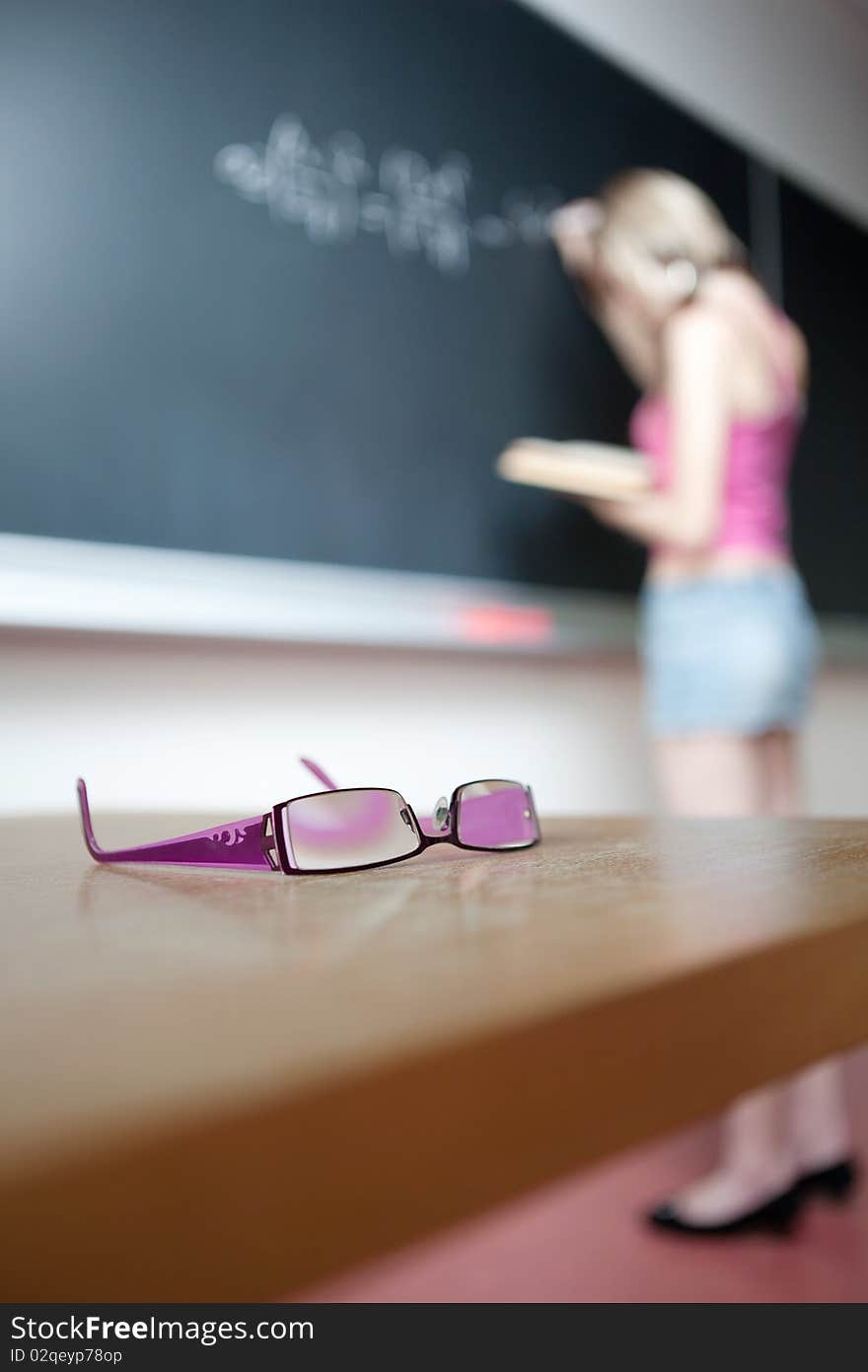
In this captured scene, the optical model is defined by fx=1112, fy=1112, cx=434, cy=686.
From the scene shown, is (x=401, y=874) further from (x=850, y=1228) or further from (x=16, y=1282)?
(x=850, y=1228)

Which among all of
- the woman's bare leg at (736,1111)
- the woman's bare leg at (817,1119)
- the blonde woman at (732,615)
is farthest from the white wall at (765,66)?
the woman's bare leg at (817,1119)

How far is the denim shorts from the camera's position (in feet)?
5.04

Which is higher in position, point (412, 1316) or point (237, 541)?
point (237, 541)

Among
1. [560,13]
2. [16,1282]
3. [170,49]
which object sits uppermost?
[560,13]

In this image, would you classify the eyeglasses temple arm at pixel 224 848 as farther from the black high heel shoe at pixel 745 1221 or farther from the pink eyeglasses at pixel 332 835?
the black high heel shoe at pixel 745 1221

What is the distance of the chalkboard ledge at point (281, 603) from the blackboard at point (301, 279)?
3 cm

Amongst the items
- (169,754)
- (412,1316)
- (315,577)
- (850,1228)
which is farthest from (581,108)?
(412,1316)

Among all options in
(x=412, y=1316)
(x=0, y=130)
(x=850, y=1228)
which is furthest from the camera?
(x=850, y=1228)

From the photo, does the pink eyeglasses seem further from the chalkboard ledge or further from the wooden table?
the chalkboard ledge

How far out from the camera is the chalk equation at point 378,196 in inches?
56.9

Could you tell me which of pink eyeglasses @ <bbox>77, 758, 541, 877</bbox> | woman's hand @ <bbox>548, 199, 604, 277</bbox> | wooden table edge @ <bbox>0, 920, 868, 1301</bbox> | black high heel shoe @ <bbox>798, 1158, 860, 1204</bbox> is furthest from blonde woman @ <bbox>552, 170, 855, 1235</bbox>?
wooden table edge @ <bbox>0, 920, 868, 1301</bbox>

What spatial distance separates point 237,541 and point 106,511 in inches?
7.0

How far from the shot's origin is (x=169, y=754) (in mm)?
1401

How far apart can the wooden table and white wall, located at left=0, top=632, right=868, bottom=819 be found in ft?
2.14
